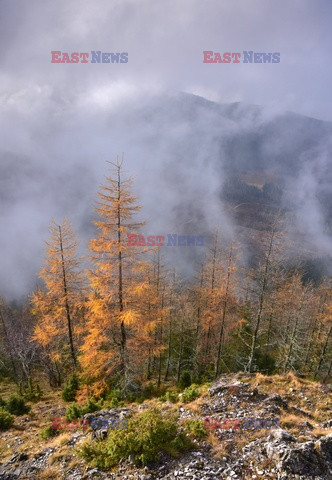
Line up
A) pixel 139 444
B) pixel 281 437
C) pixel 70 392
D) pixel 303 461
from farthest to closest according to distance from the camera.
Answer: pixel 70 392 < pixel 281 437 < pixel 139 444 < pixel 303 461

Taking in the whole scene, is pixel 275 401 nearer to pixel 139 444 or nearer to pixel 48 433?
pixel 139 444

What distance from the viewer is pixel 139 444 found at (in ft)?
28.2

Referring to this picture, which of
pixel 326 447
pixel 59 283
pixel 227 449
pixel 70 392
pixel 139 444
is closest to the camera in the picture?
pixel 326 447

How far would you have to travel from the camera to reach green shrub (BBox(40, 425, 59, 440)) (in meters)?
12.2

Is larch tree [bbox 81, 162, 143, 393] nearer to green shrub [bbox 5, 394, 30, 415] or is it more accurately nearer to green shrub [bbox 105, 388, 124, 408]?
green shrub [bbox 105, 388, 124, 408]

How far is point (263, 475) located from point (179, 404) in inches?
258

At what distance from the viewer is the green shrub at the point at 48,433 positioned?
40.1ft

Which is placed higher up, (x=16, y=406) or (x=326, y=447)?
(x=326, y=447)

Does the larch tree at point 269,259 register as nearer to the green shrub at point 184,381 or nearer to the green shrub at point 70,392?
the green shrub at point 184,381

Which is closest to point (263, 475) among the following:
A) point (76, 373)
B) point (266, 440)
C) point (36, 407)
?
point (266, 440)

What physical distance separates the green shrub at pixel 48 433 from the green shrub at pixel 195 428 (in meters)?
6.85

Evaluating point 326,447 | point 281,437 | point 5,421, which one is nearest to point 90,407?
point 5,421

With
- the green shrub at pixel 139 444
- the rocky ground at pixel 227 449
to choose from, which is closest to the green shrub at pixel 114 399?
the rocky ground at pixel 227 449

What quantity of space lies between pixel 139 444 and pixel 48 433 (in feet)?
21.8
